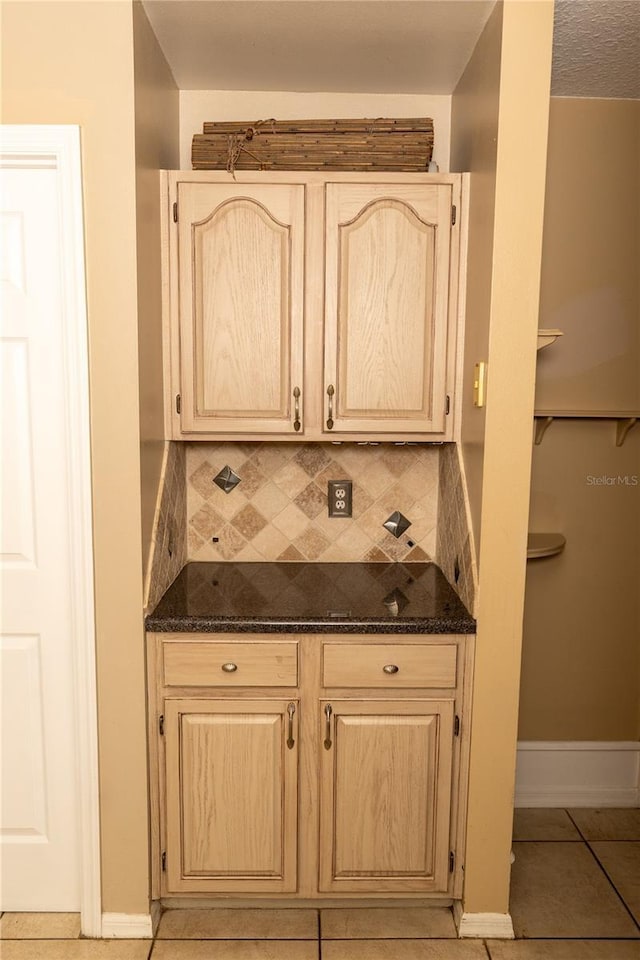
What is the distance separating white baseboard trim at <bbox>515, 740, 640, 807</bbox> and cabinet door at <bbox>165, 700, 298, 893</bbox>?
3.75 ft

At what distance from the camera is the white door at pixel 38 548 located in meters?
1.94

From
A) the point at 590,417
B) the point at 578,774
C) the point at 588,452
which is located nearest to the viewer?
the point at 590,417

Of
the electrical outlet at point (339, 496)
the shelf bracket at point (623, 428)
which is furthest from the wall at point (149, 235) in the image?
the shelf bracket at point (623, 428)

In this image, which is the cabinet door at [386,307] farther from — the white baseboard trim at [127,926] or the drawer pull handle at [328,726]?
the white baseboard trim at [127,926]

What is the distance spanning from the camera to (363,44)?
2098mm

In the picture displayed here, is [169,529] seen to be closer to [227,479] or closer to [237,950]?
[227,479]

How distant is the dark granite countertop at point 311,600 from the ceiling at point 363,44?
1.65 meters

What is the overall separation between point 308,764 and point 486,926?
0.72 metres

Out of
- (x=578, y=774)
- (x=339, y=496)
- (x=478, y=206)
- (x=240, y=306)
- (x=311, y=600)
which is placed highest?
(x=478, y=206)

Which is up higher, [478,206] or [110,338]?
[478,206]

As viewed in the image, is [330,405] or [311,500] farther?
[311,500]

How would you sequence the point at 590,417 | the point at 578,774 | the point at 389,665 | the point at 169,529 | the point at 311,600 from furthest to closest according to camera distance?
the point at 578,774, the point at 590,417, the point at 169,529, the point at 311,600, the point at 389,665

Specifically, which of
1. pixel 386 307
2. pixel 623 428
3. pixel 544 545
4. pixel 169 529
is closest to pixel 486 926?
pixel 544 545

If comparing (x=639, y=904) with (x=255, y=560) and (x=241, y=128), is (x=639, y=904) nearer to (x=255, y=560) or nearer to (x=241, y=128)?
(x=255, y=560)
